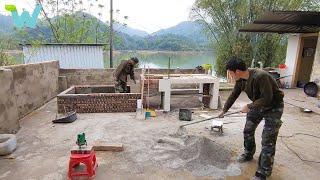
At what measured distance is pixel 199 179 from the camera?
11.6 feet

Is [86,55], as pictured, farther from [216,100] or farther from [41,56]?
[216,100]

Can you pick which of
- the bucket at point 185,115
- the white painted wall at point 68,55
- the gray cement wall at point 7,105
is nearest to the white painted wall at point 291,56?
the bucket at point 185,115

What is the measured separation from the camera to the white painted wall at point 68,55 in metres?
10.0

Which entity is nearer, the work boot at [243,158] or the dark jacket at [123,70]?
the work boot at [243,158]

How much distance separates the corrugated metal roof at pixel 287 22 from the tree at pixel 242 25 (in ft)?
7.38

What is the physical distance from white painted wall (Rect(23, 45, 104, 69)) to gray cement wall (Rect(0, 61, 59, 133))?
1.14 meters

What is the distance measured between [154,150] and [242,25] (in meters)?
9.97

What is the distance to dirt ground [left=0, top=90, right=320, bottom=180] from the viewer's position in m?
3.71

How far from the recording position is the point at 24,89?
21.6ft

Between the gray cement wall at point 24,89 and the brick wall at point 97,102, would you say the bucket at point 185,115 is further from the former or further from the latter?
the gray cement wall at point 24,89

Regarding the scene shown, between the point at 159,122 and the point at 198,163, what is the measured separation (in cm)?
222

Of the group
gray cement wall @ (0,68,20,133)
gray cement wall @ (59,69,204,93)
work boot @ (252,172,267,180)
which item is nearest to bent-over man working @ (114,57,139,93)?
gray cement wall @ (59,69,204,93)

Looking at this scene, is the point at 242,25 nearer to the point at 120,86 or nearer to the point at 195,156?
the point at 120,86

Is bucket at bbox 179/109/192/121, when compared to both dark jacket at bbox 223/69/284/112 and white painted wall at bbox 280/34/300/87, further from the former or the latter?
white painted wall at bbox 280/34/300/87
